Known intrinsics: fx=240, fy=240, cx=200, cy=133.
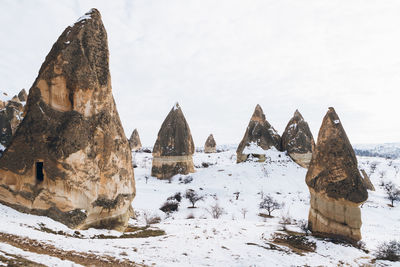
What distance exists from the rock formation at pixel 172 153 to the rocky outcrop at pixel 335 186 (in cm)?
1544

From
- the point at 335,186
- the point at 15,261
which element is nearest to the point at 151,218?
the point at 335,186

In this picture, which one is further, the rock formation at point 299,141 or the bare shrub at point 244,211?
the rock formation at point 299,141

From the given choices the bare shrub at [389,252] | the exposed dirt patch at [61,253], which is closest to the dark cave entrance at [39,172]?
the exposed dirt patch at [61,253]

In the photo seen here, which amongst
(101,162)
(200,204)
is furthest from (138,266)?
(200,204)

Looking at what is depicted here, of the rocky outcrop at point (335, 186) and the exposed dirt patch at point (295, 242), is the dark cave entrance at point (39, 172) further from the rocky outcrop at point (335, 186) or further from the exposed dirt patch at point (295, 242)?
the rocky outcrop at point (335, 186)

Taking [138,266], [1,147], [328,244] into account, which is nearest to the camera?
[138,266]

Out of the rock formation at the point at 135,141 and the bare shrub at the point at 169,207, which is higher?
the rock formation at the point at 135,141

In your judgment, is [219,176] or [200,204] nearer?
[200,204]

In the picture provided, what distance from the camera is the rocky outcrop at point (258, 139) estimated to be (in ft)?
82.6

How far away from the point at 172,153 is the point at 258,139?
917 cm

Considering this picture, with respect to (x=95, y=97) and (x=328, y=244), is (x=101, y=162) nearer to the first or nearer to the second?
(x=95, y=97)

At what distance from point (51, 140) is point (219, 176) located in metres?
16.9

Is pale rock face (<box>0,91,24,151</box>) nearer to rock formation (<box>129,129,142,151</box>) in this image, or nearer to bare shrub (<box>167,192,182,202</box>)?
bare shrub (<box>167,192,182,202</box>)

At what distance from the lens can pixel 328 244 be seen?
26.0 feet
